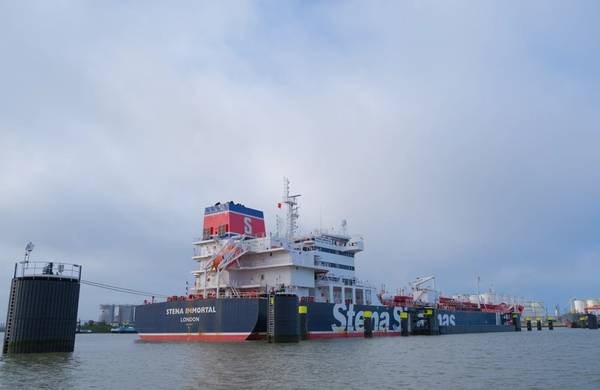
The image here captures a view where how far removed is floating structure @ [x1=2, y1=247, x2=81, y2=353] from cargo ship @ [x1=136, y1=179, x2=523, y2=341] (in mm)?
11007

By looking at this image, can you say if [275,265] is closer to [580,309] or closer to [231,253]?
[231,253]

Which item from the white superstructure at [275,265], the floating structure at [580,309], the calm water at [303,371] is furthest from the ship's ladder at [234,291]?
the floating structure at [580,309]

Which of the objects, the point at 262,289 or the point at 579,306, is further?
the point at 579,306

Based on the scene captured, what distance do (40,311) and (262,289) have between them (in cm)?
1603

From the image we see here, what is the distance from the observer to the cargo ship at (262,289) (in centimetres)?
3170

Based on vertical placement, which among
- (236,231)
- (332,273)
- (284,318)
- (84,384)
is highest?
(236,231)

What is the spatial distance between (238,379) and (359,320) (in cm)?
2572

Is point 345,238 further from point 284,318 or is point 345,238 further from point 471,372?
point 471,372

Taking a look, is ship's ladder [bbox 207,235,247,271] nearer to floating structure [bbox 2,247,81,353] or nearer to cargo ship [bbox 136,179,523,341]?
cargo ship [bbox 136,179,523,341]

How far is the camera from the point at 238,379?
15000 mm

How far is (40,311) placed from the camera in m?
21.5

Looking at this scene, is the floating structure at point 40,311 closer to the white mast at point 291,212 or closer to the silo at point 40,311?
the silo at point 40,311

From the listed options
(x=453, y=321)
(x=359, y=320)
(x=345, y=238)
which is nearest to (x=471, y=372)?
(x=359, y=320)

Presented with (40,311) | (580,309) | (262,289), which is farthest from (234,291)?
(580,309)
